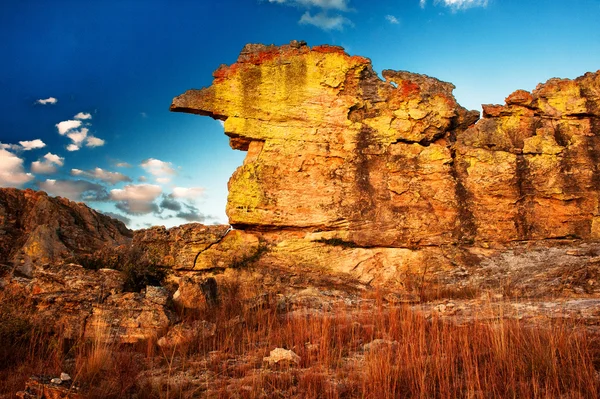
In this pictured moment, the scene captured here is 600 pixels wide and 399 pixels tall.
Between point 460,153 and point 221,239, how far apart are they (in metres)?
7.81

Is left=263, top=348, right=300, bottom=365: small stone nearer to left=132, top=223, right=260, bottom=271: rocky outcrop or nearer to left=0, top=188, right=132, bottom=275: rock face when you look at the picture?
left=132, top=223, right=260, bottom=271: rocky outcrop

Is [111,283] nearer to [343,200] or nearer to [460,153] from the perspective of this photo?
[343,200]

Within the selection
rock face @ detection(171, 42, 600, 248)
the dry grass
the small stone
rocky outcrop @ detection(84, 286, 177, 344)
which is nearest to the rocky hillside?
rock face @ detection(171, 42, 600, 248)

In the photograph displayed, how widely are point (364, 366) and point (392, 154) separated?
855 cm

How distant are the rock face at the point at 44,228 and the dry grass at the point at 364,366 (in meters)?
15.3

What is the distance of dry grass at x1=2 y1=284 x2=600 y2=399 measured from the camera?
11.7 ft

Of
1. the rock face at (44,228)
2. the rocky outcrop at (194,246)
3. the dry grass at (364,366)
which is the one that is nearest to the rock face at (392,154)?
the rocky outcrop at (194,246)

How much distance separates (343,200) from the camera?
11383 millimetres

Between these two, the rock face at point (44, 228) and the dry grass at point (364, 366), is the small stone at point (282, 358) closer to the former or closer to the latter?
the dry grass at point (364, 366)

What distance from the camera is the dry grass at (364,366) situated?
11.7 ft

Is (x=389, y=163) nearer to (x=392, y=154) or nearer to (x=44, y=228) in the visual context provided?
(x=392, y=154)

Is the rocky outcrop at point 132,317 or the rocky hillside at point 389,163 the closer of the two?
the rocky outcrop at point 132,317

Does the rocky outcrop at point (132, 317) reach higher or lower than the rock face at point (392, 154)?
lower

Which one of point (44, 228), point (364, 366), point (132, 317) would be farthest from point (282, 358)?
point (44, 228)
